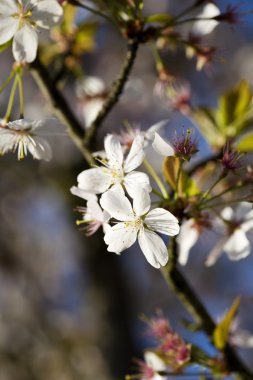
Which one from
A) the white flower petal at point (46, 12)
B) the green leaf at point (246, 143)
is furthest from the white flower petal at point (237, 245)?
the white flower petal at point (46, 12)

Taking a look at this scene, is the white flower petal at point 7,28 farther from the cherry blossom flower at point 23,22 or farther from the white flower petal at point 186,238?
the white flower petal at point 186,238

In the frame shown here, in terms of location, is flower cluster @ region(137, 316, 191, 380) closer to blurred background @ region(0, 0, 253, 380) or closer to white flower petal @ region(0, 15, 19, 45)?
blurred background @ region(0, 0, 253, 380)

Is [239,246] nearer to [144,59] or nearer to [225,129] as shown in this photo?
[225,129]

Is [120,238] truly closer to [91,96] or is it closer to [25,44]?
[25,44]

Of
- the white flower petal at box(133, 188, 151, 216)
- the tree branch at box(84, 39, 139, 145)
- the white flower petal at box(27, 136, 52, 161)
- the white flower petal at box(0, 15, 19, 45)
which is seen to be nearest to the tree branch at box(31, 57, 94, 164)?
the tree branch at box(84, 39, 139, 145)

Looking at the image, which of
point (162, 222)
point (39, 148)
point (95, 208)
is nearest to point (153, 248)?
point (162, 222)
